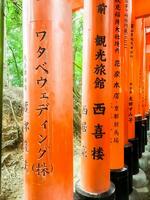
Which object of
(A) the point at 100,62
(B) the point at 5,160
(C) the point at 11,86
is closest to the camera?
(A) the point at 100,62

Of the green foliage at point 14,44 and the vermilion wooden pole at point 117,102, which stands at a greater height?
the green foliage at point 14,44

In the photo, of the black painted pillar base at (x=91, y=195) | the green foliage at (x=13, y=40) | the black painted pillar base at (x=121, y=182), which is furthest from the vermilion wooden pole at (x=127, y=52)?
the green foliage at (x=13, y=40)

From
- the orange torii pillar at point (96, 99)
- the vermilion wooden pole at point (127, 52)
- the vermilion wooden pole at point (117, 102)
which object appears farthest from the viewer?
the vermilion wooden pole at point (127, 52)

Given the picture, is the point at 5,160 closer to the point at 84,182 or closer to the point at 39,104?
the point at 84,182

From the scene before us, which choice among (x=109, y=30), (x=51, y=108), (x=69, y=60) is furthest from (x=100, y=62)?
(x=51, y=108)

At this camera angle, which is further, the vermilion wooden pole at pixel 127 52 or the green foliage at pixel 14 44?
the green foliage at pixel 14 44

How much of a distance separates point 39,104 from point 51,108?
9 cm

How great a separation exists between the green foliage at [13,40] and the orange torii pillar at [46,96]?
3.60 metres

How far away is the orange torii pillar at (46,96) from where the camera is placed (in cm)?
207

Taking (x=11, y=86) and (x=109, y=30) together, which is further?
(x=11, y=86)

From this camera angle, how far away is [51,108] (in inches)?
82.1

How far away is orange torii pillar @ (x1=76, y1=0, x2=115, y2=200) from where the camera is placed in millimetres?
2988

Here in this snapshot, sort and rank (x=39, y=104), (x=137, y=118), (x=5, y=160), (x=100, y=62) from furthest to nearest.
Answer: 1. (x=137, y=118)
2. (x=5, y=160)
3. (x=100, y=62)
4. (x=39, y=104)

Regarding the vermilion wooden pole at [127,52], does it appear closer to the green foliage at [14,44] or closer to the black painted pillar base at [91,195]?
the black painted pillar base at [91,195]
